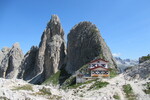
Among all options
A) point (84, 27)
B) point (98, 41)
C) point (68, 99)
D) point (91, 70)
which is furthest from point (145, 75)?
point (84, 27)

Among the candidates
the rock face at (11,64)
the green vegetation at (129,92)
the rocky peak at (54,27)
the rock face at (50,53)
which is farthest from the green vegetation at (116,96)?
the rock face at (11,64)

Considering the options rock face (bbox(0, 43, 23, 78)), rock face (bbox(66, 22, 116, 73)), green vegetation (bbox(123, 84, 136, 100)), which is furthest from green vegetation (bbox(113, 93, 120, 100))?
rock face (bbox(0, 43, 23, 78))

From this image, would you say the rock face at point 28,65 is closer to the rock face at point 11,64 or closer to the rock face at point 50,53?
the rock face at point 50,53

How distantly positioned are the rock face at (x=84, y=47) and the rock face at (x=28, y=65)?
46.3m

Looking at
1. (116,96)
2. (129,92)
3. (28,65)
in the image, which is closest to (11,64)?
(28,65)

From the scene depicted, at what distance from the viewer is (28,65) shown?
453 feet

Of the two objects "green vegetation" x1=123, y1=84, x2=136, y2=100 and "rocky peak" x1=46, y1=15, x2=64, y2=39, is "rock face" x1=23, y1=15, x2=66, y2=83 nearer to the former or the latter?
"rocky peak" x1=46, y1=15, x2=64, y2=39

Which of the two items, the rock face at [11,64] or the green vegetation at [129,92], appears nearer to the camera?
the green vegetation at [129,92]

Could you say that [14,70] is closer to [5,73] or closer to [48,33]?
[5,73]

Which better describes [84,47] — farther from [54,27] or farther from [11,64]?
[11,64]

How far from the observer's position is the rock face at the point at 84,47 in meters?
80.8

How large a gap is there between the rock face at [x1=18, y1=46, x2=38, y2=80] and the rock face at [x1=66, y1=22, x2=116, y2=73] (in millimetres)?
46319

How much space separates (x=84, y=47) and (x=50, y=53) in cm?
3270

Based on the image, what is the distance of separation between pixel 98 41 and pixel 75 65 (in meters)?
17.0
